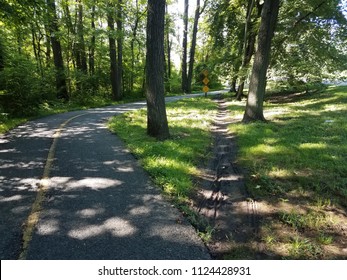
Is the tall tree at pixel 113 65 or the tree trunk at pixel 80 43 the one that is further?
the tree trunk at pixel 80 43

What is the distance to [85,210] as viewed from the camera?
11.9ft

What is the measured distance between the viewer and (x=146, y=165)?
5.45m

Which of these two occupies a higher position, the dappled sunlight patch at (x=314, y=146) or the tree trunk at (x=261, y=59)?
the tree trunk at (x=261, y=59)

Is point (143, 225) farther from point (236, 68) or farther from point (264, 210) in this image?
point (236, 68)

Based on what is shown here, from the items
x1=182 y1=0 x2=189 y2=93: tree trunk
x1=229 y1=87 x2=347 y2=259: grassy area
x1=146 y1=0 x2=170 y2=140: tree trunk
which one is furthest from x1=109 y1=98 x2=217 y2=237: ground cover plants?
x1=182 y1=0 x2=189 y2=93: tree trunk

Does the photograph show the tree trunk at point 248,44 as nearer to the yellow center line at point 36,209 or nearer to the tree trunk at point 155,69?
the tree trunk at point 155,69

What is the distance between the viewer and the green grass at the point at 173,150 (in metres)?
4.64

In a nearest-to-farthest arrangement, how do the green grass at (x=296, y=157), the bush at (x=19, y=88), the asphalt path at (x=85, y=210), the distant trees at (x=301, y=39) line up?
the asphalt path at (x=85, y=210)
the green grass at (x=296, y=157)
the bush at (x=19, y=88)
the distant trees at (x=301, y=39)

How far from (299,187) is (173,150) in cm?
300

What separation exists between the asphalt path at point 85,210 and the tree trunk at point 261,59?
226 inches

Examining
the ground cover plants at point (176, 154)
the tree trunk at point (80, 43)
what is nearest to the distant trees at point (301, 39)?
the ground cover plants at point (176, 154)

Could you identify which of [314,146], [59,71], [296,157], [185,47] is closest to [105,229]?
[296,157]

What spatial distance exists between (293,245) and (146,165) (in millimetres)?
3254

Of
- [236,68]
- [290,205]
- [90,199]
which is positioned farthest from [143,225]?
[236,68]
